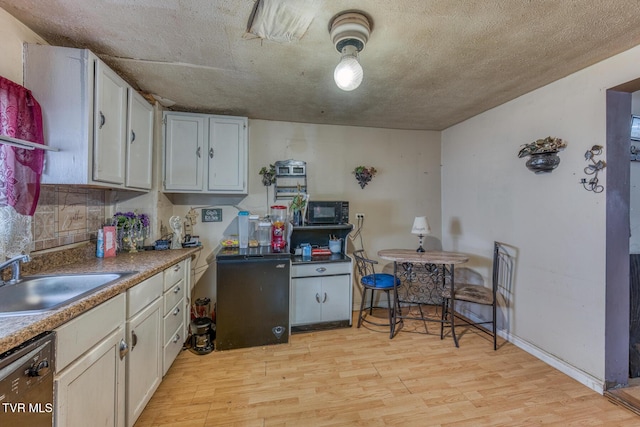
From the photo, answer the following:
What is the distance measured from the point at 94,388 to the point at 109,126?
5.14 feet

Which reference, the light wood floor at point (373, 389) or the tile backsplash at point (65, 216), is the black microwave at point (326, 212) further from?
the tile backsplash at point (65, 216)

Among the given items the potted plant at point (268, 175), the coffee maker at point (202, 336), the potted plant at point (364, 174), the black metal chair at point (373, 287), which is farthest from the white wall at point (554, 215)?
the coffee maker at point (202, 336)

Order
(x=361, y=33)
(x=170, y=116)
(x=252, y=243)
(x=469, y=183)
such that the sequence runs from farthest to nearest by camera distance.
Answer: (x=469, y=183), (x=252, y=243), (x=170, y=116), (x=361, y=33)

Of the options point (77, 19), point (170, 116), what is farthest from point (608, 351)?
point (170, 116)

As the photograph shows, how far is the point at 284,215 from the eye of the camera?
3.17 meters

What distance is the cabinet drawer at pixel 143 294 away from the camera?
148cm

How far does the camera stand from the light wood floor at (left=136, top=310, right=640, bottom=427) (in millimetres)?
1665

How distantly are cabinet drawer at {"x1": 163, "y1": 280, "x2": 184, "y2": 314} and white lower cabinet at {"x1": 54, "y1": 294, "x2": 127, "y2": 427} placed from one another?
56 centimetres

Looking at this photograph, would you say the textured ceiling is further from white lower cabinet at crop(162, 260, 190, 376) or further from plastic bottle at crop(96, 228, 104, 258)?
white lower cabinet at crop(162, 260, 190, 376)

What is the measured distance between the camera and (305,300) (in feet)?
9.03

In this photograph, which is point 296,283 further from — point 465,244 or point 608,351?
point 608,351

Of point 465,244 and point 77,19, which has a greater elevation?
point 77,19

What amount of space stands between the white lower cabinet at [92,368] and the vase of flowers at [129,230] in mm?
1099

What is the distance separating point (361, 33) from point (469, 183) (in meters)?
2.40
